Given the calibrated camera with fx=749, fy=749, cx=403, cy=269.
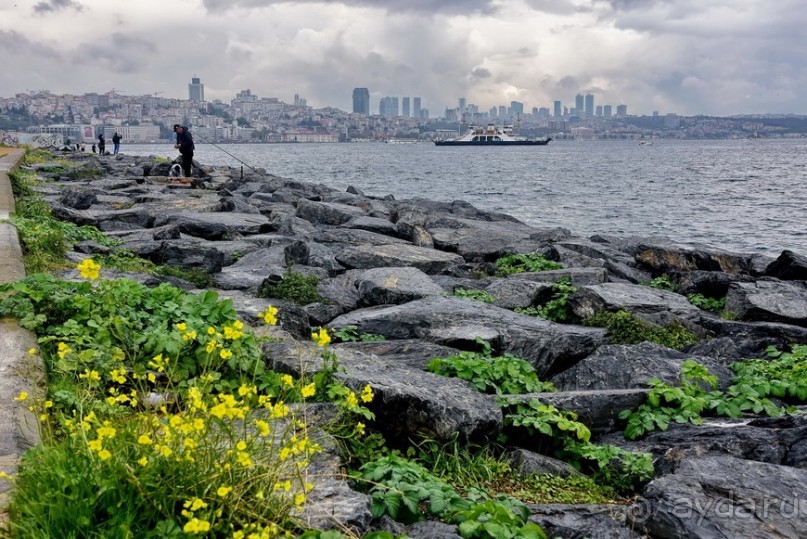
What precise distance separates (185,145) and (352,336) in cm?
1753

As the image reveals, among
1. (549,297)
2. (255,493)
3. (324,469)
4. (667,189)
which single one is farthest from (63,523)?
(667,189)

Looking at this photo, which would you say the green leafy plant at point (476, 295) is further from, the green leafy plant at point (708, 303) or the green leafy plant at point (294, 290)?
→ the green leafy plant at point (708, 303)

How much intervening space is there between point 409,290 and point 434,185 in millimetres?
42567

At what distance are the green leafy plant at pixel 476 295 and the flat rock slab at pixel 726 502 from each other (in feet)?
16.2

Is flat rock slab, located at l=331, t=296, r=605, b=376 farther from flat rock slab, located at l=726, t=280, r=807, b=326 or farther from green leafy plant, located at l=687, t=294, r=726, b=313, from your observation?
green leafy plant, located at l=687, t=294, r=726, b=313

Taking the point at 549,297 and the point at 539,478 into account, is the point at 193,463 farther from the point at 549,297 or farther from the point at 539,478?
the point at 549,297

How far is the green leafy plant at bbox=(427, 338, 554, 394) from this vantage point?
18.8 feet

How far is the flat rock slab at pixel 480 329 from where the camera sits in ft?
22.5

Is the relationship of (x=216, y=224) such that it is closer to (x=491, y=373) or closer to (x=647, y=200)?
(x=491, y=373)

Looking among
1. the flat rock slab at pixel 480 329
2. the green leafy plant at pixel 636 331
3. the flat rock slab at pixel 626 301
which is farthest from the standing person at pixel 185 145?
the green leafy plant at pixel 636 331

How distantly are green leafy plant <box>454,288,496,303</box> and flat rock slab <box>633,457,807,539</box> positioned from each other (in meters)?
4.94

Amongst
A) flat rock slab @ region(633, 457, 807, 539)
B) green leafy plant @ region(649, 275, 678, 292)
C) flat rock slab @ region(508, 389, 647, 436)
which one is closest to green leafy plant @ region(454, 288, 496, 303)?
flat rock slab @ region(508, 389, 647, 436)

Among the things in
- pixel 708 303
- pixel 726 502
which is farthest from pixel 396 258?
pixel 726 502

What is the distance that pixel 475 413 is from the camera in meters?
4.85
